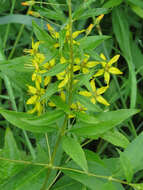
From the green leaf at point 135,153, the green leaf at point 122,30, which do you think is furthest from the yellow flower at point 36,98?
the green leaf at point 122,30

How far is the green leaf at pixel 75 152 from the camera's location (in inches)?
38.7

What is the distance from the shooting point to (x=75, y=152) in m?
1.01

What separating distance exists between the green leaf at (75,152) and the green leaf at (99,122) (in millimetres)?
44

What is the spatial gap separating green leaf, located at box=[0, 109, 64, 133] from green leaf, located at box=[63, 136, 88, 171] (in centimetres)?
8

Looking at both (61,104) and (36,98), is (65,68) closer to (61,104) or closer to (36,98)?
(61,104)

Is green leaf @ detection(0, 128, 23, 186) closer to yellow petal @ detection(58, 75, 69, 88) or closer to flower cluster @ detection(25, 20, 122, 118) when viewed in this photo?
flower cluster @ detection(25, 20, 122, 118)

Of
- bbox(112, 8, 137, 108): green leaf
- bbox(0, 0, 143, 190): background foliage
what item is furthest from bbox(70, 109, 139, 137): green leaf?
bbox(112, 8, 137, 108): green leaf

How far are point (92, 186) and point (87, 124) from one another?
0.21 m

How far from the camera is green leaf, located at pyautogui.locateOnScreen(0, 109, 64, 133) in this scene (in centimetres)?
98

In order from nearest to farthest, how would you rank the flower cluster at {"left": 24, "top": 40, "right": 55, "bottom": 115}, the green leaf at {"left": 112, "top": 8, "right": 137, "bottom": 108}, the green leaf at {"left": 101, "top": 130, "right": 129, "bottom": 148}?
the flower cluster at {"left": 24, "top": 40, "right": 55, "bottom": 115} < the green leaf at {"left": 101, "top": 130, "right": 129, "bottom": 148} < the green leaf at {"left": 112, "top": 8, "right": 137, "bottom": 108}

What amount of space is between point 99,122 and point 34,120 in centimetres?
20

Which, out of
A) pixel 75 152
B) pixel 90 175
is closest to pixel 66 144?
pixel 75 152

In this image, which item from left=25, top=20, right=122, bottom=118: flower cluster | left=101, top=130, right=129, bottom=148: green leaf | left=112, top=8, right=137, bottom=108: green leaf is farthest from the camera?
left=112, top=8, right=137, bottom=108: green leaf

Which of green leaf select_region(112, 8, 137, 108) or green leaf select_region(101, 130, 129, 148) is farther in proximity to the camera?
green leaf select_region(112, 8, 137, 108)
